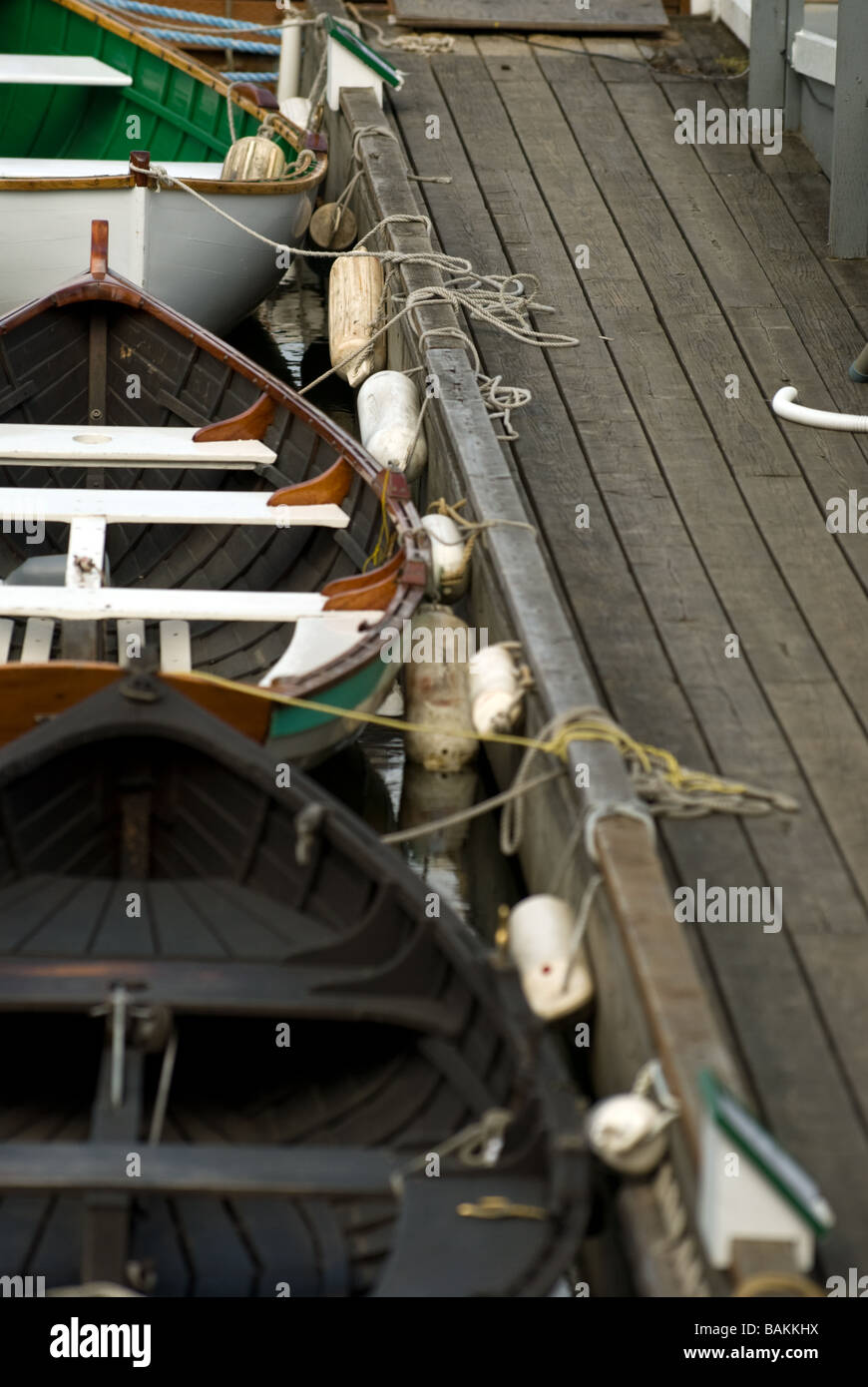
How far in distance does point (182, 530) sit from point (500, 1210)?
3.32 metres

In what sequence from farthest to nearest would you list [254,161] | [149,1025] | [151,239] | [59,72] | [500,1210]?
[59,72] < [254,161] < [151,239] < [149,1025] < [500,1210]

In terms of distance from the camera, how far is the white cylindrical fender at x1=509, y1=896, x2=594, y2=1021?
369cm

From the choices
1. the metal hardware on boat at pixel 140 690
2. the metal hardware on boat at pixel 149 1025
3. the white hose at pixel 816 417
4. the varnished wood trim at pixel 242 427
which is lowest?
the metal hardware on boat at pixel 149 1025

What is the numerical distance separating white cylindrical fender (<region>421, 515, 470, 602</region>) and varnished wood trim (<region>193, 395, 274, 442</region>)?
83 cm

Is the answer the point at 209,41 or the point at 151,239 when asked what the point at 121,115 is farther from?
the point at 151,239

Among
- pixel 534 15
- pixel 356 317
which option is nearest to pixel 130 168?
pixel 356 317

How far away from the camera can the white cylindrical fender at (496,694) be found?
4.41m

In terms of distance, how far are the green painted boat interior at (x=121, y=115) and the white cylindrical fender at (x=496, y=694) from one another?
17.3ft

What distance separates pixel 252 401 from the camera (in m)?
6.10

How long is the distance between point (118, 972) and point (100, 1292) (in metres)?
0.69

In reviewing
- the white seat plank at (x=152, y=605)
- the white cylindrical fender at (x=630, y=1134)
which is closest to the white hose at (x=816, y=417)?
the white seat plank at (x=152, y=605)

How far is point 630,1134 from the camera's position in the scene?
10.2 feet

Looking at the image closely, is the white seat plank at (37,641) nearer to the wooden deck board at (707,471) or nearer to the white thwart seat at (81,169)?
the wooden deck board at (707,471)
